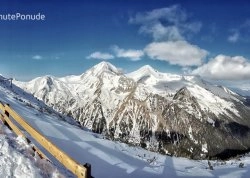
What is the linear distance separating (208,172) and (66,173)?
8.78m

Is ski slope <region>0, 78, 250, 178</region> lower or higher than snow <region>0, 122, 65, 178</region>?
lower

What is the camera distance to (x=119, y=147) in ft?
62.2

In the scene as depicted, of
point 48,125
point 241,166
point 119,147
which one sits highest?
point 48,125

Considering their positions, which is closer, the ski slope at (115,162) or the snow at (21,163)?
the snow at (21,163)

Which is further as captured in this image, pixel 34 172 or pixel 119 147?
pixel 119 147

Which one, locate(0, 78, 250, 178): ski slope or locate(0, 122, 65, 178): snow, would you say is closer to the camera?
locate(0, 122, 65, 178): snow

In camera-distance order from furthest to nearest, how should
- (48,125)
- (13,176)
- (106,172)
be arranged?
(48,125) < (106,172) < (13,176)

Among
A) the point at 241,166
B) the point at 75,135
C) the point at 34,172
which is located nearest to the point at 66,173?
the point at 34,172

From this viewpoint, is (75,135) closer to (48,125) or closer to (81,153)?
(48,125)

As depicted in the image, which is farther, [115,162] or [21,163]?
[115,162]

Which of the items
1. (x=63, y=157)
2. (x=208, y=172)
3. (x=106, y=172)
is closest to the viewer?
(x=63, y=157)

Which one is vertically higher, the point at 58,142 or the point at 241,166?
the point at 58,142

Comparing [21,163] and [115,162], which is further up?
[21,163]

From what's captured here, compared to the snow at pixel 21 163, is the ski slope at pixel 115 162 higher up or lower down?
lower down
